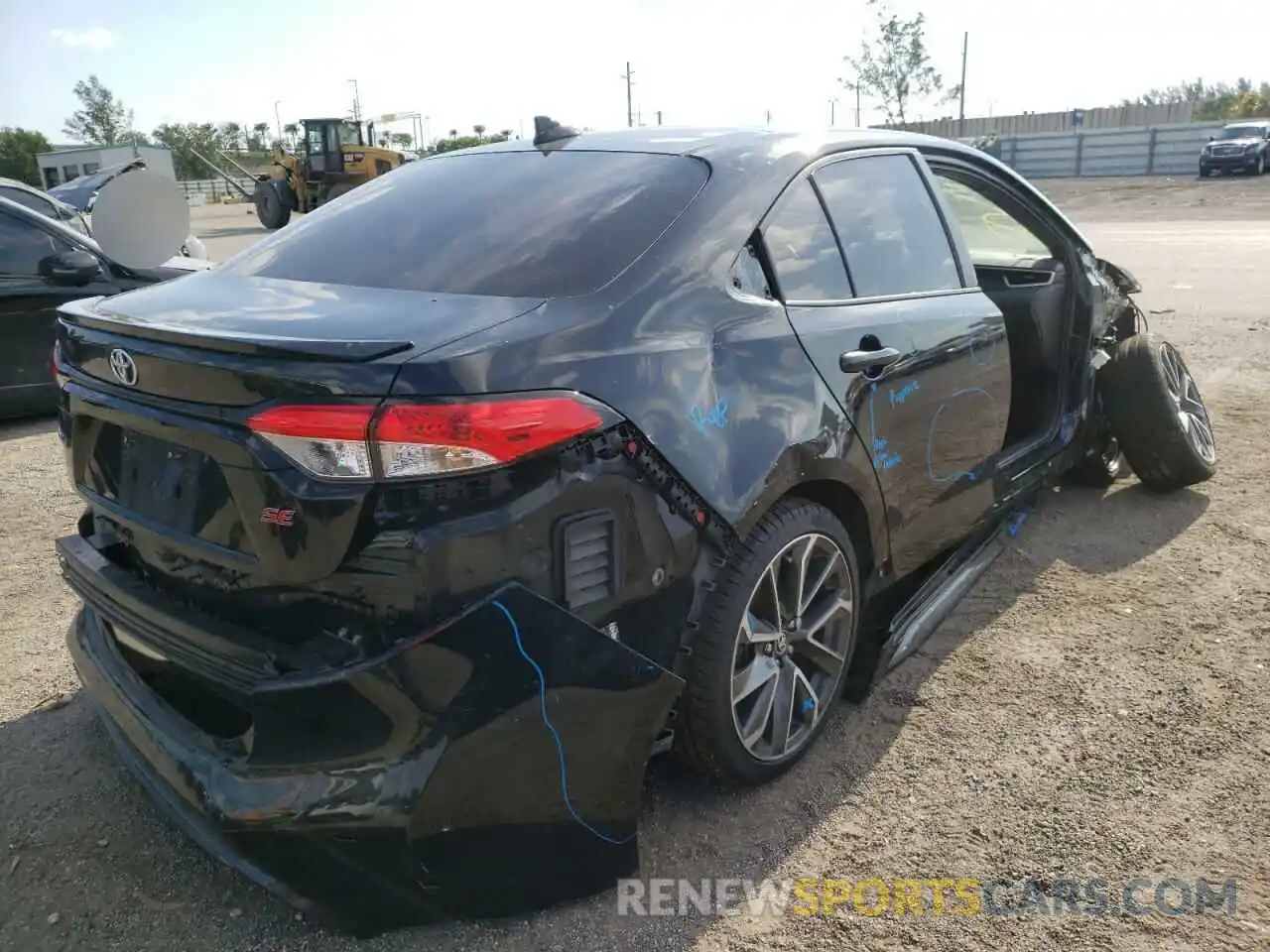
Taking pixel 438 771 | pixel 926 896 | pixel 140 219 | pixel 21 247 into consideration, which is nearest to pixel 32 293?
pixel 21 247

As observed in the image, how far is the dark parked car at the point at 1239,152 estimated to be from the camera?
30.5m

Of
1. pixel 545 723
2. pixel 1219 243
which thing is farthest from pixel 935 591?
pixel 1219 243

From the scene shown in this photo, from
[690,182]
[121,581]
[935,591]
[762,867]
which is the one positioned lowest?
[762,867]

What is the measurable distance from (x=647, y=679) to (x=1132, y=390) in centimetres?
334

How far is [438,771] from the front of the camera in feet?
6.37

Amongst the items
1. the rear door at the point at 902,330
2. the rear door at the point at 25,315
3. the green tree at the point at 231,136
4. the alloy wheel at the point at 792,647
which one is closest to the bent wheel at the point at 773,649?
the alloy wheel at the point at 792,647

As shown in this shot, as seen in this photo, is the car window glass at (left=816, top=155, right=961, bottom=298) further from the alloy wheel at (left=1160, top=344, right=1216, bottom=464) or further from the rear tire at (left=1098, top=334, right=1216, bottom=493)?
the alloy wheel at (left=1160, top=344, right=1216, bottom=464)

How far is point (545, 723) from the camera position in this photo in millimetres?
2045

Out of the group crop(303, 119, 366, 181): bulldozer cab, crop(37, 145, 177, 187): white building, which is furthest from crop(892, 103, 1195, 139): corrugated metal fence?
crop(37, 145, 177, 187): white building

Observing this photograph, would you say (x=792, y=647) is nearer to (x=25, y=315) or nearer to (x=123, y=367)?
(x=123, y=367)

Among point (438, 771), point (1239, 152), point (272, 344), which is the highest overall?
point (1239, 152)

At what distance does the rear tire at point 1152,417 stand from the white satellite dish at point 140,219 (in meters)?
5.85

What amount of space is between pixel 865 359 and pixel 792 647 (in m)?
0.82

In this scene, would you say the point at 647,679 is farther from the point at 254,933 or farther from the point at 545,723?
Answer: the point at 254,933
